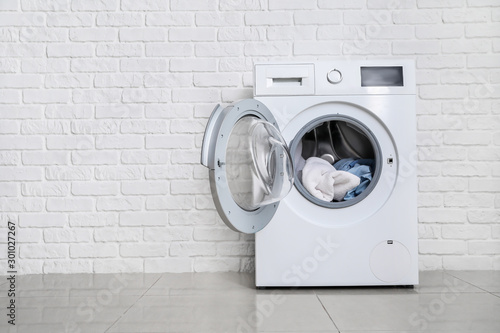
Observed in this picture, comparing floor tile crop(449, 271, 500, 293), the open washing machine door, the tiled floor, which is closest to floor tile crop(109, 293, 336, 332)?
the tiled floor

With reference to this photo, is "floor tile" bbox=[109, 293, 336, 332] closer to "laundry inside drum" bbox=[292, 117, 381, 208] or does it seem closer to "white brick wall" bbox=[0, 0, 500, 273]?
"laundry inside drum" bbox=[292, 117, 381, 208]

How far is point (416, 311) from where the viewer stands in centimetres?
158

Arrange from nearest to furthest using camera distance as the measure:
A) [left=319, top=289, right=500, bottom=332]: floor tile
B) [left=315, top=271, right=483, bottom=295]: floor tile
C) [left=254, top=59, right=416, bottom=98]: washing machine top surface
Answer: [left=319, top=289, right=500, bottom=332]: floor tile < [left=315, top=271, right=483, bottom=295]: floor tile < [left=254, top=59, right=416, bottom=98]: washing machine top surface

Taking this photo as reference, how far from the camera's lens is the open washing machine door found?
1.54 meters

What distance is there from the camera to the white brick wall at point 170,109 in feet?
7.84

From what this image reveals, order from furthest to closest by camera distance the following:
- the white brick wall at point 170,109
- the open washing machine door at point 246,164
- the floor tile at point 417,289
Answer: the white brick wall at point 170,109 → the floor tile at point 417,289 → the open washing machine door at point 246,164

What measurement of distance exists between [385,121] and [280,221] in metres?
0.63

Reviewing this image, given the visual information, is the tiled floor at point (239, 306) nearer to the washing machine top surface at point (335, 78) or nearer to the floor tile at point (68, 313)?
the floor tile at point (68, 313)

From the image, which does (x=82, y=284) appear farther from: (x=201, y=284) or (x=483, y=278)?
(x=483, y=278)

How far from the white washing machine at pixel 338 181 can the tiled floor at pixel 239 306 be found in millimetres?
114

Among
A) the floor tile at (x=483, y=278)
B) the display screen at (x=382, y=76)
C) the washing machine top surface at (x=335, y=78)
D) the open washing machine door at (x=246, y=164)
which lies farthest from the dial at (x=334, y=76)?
the floor tile at (x=483, y=278)

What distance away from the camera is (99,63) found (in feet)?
8.01

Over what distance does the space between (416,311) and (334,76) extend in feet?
3.34

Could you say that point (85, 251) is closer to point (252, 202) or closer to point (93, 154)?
point (93, 154)
